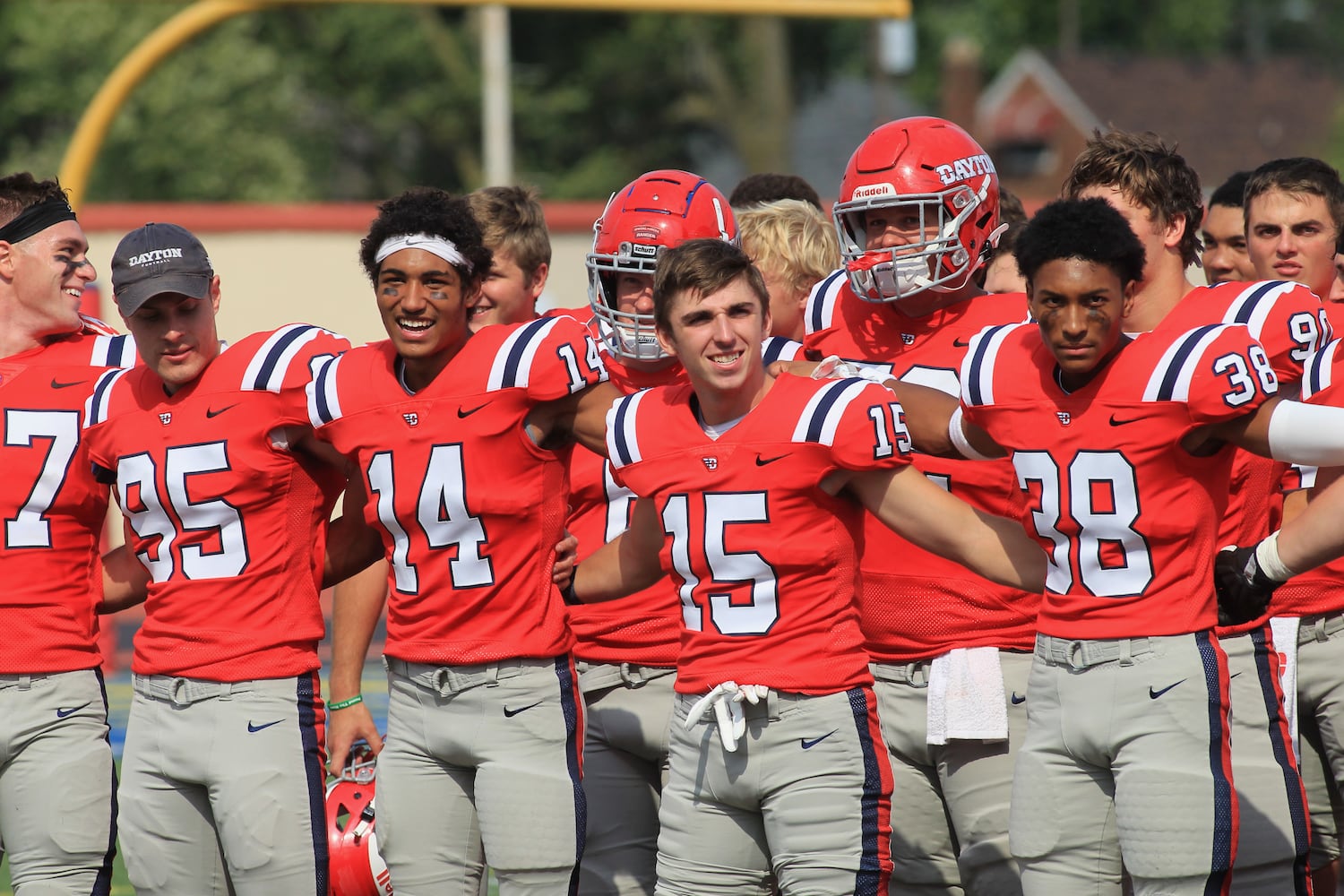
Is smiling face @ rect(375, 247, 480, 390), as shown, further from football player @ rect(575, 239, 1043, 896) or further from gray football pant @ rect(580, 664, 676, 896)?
gray football pant @ rect(580, 664, 676, 896)

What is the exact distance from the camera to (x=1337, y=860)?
184 inches

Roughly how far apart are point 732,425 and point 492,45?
517 inches

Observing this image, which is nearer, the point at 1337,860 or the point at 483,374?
the point at 483,374

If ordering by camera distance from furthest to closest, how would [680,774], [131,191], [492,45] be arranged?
[131,191] < [492,45] < [680,774]

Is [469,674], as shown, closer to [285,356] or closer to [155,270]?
[285,356]

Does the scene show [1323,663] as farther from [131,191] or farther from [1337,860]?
[131,191]

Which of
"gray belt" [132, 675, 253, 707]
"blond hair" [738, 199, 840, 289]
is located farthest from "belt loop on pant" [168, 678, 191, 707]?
"blond hair" [738, 199, 840, 289]

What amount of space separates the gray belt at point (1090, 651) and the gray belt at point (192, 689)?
1.82 meters

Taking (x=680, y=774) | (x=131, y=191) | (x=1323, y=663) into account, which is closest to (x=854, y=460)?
(x=680, y=774)

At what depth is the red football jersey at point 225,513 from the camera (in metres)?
4.00

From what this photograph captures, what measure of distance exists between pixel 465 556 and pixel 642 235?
3.22ft

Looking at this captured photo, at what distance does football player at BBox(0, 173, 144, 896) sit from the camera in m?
4.12

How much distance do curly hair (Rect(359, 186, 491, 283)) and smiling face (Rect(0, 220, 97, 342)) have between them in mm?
908

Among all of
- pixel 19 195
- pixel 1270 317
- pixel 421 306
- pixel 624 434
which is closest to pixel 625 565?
pixel 624 434
